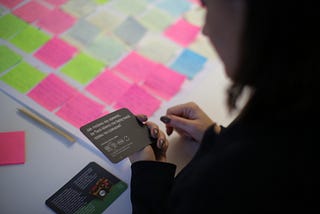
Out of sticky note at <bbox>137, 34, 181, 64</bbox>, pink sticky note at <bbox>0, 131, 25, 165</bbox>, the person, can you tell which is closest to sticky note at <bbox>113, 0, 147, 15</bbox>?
sticky note at <bbox>137, 34, 181, 64</bbox>

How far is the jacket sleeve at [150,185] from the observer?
0.73 meters

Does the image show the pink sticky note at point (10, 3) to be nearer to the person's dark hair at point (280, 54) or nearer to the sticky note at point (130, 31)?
the sticky note at point (130, 31)

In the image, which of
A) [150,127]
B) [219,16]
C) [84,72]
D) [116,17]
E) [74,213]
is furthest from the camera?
[116,17]

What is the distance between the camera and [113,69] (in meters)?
1.05

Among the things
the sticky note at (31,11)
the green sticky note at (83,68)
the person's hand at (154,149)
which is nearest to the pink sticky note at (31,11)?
the sticky note at (31,11)

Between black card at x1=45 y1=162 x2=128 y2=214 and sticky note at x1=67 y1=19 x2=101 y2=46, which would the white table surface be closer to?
black card at x1=45 y1=162 x2=128 y2=214

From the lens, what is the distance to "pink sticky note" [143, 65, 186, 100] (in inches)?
40.6

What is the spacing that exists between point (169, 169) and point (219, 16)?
379mm

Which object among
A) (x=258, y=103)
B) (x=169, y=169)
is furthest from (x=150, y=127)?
(x=258, y=103)

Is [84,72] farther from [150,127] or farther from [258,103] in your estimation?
[258,103]

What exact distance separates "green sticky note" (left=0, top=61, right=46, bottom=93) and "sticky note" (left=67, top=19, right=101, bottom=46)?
0.60ft

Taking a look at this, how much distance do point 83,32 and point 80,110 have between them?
0.33 meters

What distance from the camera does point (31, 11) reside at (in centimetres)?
116

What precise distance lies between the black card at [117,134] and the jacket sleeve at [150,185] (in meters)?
0.06
